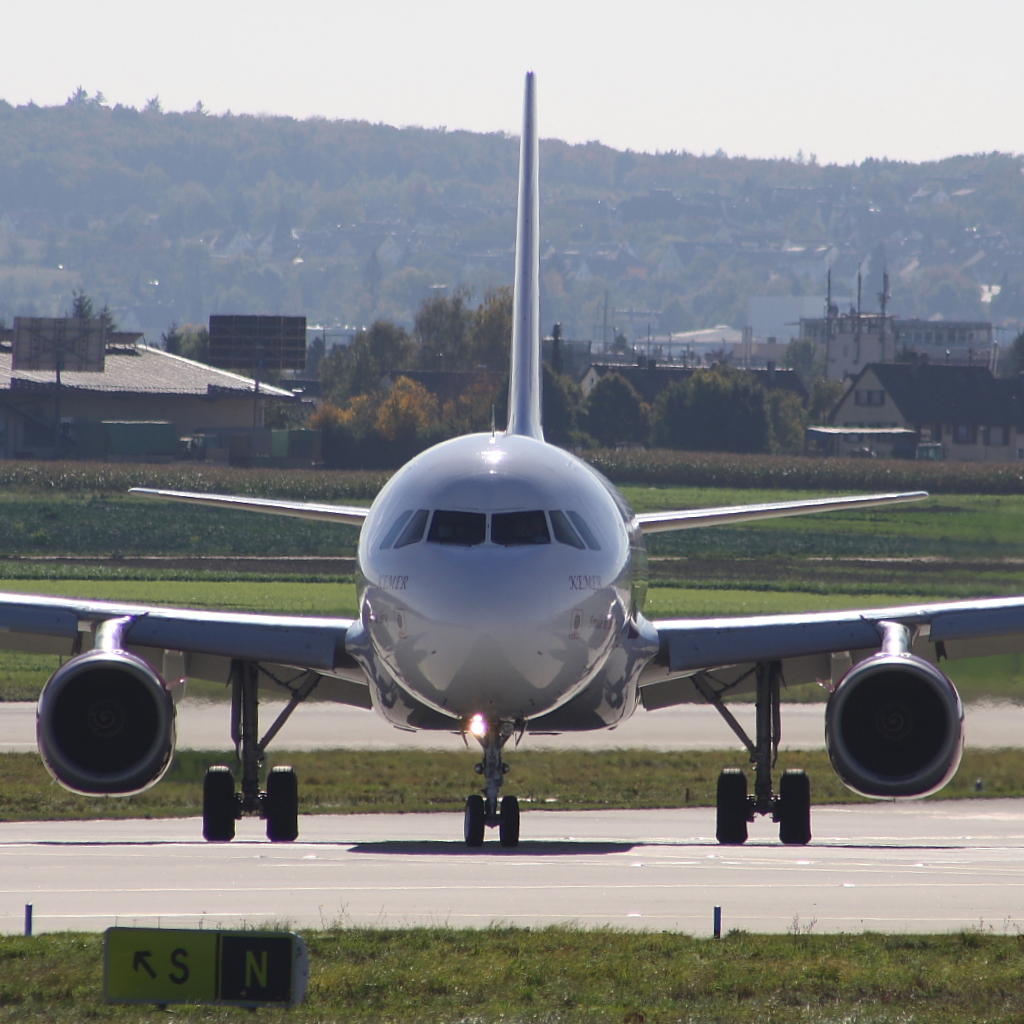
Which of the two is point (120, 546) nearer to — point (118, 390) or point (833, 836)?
point (118, 390)

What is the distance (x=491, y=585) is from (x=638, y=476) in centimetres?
Answer: 8593

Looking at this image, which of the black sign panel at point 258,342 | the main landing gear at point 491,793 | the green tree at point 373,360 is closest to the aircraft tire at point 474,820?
the main landing gear at point 491,793

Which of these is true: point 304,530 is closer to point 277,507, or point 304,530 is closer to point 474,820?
point 277,507

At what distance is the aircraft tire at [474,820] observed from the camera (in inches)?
922

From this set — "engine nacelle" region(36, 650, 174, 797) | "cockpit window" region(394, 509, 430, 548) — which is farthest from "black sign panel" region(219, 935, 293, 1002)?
"engine nacelle" region(36, 650, 174, 797)

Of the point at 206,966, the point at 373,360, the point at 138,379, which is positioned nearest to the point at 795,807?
the point at 206,966

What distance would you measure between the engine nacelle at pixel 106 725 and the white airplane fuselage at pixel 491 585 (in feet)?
8.84

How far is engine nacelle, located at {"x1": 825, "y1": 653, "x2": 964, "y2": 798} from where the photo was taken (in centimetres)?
2127

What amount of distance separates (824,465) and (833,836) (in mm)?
74478

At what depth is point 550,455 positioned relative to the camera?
70.2ft

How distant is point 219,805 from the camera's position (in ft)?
81.3

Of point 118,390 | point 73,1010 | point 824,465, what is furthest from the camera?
point 118,390

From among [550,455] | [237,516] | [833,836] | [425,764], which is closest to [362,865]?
[550,455]

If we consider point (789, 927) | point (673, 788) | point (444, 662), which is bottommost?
point (673, 788)
